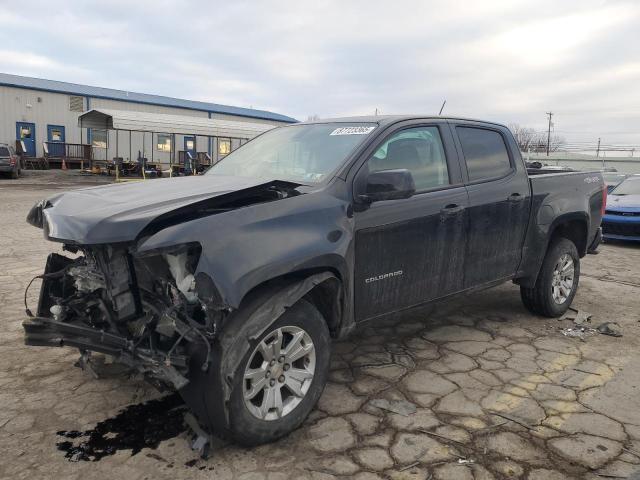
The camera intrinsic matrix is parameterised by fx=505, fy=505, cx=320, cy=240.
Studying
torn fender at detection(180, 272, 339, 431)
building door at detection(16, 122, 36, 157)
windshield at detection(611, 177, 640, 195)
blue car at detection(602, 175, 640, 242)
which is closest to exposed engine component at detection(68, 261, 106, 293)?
torn fender at detection(180, 272, 339, 431)

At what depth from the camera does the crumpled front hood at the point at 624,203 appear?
1006cm

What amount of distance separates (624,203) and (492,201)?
25.5 ft

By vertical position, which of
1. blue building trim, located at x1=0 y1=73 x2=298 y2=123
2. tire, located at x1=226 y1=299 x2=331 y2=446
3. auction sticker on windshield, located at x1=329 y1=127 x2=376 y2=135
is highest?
blue building trim, located at x1=0 y1=73 x2=298 y2=123

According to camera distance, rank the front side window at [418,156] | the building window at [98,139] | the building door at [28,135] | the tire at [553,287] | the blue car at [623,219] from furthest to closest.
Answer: the building window at [98,139]
the building door at [28,135]
the blue car at [623,219]
the tire at [553,287]
the front side window at [418,156]

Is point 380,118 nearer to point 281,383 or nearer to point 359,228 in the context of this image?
point 359,228

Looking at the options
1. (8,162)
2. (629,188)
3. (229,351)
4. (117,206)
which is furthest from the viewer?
(8,162)

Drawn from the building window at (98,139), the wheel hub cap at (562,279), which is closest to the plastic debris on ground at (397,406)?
the wheel hub cap at (562,279)

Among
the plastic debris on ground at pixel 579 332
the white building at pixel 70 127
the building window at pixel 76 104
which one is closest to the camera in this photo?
the plastic debris on ground at pixel 579 332

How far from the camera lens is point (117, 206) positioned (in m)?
2.76

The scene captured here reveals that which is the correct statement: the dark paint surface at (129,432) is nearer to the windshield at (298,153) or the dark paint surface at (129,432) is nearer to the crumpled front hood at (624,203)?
the windshield at (298,153)

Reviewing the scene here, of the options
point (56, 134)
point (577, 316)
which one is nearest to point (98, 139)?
point (56, 134)

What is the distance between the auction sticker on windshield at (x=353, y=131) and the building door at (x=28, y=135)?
32452 mm

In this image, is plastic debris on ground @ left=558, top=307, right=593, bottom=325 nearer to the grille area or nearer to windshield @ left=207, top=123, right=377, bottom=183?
windshield @ left=207, top=123, right=377, bottom=183

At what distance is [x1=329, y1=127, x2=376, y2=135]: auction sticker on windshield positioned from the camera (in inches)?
142
